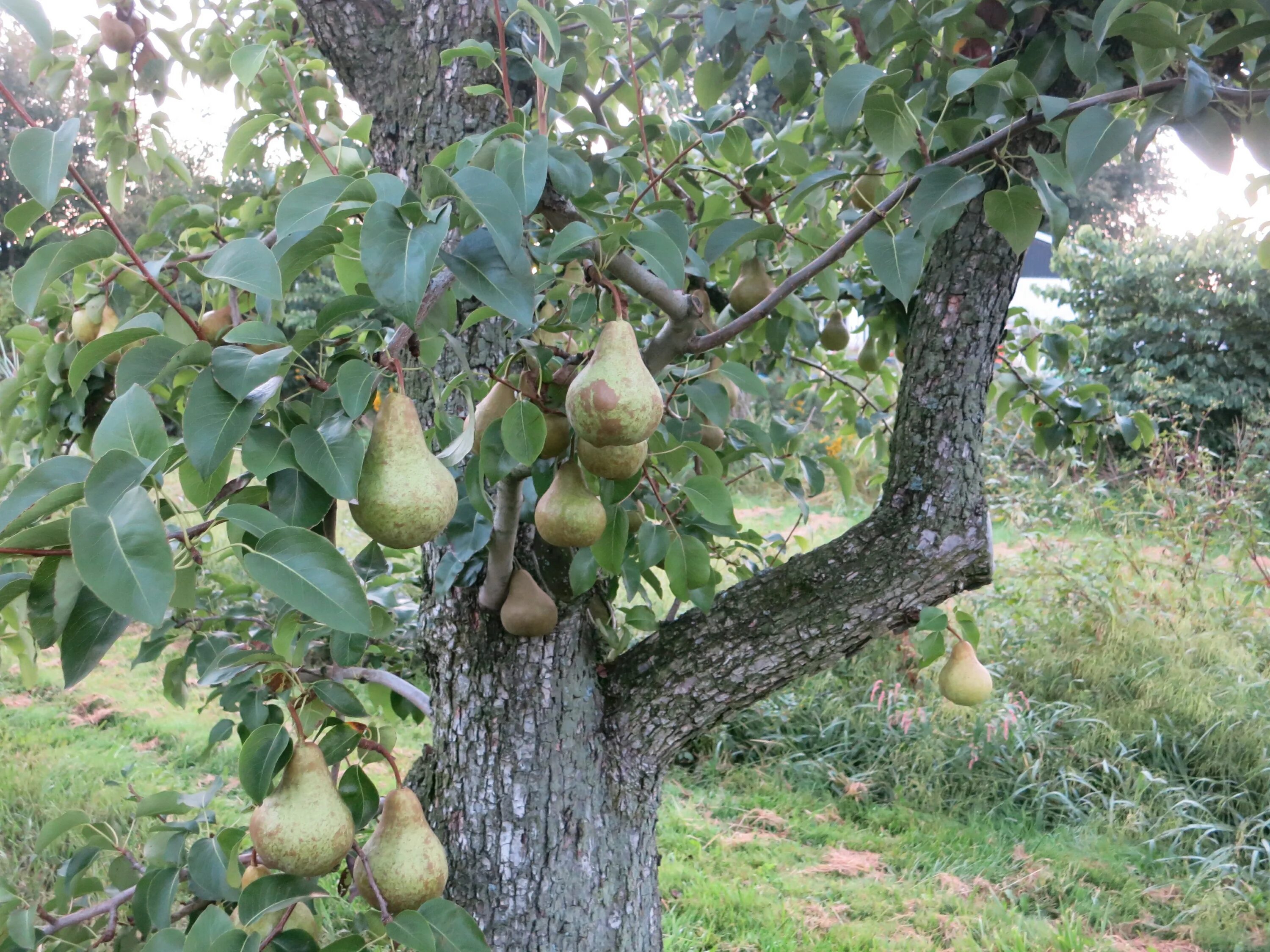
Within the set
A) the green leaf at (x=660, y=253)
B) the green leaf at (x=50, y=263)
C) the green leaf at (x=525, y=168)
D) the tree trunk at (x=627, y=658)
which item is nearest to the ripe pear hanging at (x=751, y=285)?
the tree trunk at (x=627, y=658)

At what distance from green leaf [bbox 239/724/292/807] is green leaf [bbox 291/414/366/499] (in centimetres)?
44

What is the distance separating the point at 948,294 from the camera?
154 centimetres

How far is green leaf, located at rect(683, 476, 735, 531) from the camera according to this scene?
1.28 metres

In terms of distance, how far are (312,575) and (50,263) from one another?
40 cm

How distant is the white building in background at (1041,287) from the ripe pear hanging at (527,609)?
70.5 inches

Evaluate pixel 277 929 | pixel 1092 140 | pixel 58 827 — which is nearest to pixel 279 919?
pixel 277 929

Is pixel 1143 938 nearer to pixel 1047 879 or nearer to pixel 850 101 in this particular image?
pixel 1047 879

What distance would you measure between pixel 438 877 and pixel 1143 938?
2456 mm

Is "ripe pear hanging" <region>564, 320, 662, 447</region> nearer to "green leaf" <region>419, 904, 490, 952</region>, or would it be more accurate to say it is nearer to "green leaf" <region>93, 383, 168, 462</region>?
"green leaf" <region>93, 383, 168, 462</region>

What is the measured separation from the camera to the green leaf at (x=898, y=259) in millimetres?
994

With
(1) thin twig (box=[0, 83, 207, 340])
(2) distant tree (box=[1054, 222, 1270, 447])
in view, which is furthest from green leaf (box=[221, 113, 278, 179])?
(2) distant tree (box=[1054, 222, 1270, 447])

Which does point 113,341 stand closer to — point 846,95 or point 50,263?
point 50,263

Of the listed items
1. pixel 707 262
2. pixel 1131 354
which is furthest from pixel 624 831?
pixel 1131 354

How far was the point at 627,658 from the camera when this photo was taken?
162 cm
